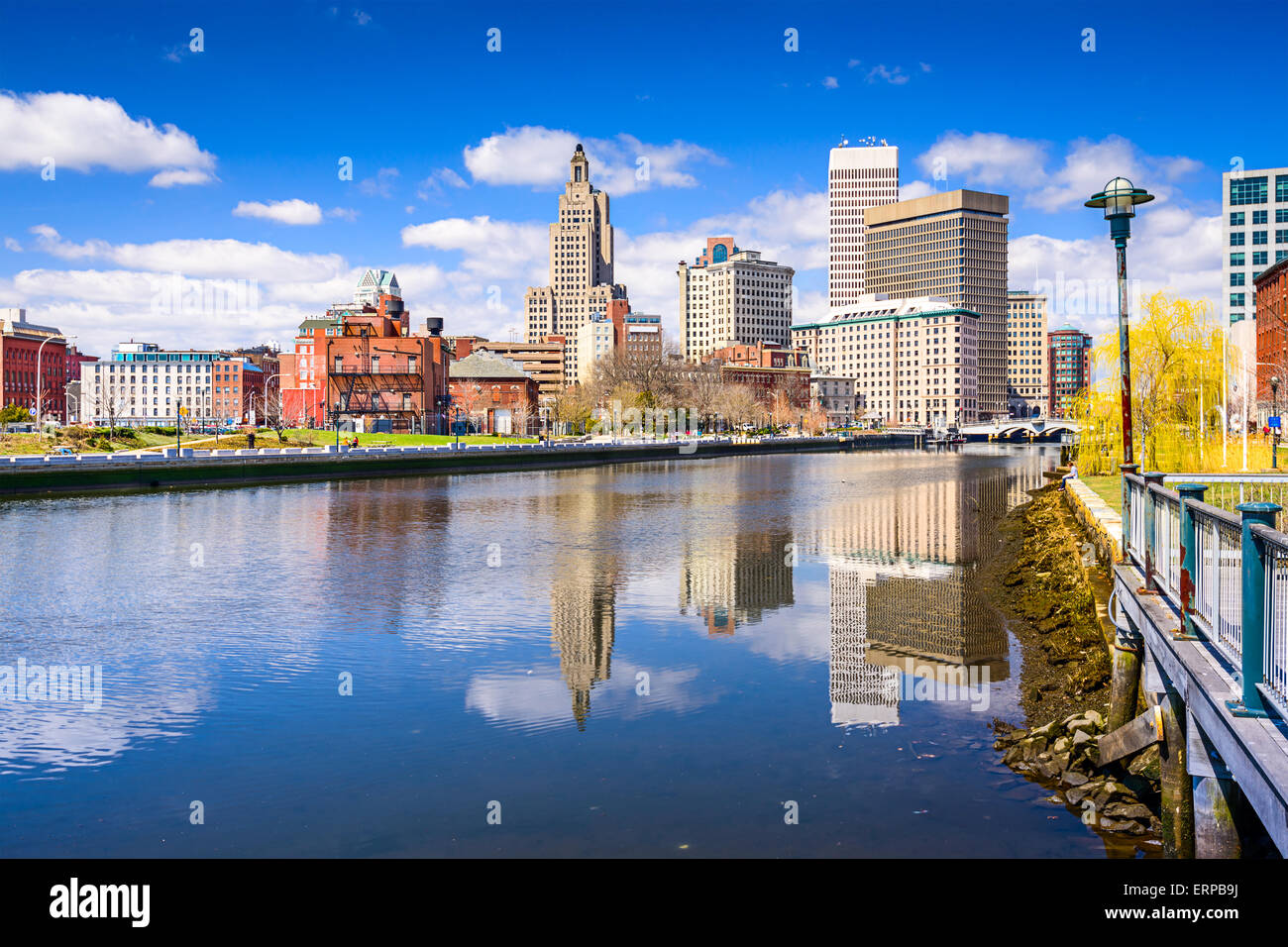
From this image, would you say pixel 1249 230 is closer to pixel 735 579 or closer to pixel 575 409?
pixel 575 409

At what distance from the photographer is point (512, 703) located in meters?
13.5

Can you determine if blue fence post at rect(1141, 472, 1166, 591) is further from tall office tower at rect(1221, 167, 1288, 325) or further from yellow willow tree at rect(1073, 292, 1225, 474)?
tall office tower at rect(1221, 167, 1288, 325)

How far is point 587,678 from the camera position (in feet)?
48.4

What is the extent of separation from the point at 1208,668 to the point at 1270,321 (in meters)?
109

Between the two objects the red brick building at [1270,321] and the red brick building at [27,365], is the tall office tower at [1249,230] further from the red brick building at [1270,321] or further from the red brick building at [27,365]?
the red brick building at [27,365]

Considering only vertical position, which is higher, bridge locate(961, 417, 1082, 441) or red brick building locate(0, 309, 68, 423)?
red brick building locate(0, 309, 68, 423)

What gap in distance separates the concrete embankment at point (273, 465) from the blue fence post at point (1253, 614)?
52.5 metres

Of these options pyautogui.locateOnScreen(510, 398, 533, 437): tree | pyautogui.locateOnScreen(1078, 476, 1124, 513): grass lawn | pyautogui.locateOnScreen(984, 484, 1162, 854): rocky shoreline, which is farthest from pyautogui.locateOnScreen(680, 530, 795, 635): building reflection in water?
pyautogui.locateOnScreen(510, 398, 533, 437): tree

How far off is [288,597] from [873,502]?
105ft

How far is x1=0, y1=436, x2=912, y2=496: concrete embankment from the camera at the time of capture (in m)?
50.2

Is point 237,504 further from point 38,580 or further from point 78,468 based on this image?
point 38,580

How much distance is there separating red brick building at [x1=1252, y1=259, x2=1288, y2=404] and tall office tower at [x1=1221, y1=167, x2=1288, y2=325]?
329 inches
